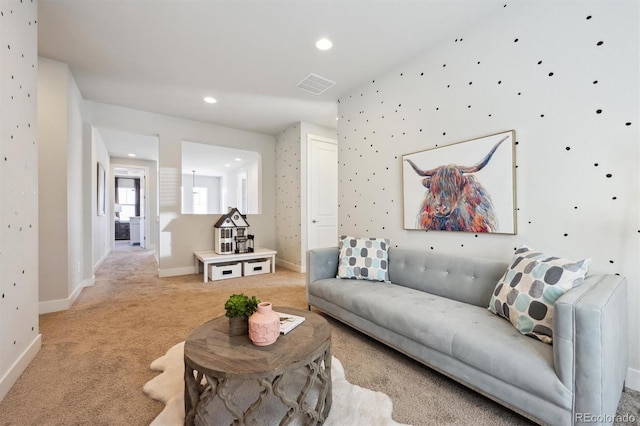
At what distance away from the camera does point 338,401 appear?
1.42 meters

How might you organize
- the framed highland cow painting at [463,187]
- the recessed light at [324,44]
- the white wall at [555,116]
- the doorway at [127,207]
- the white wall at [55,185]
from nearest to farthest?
the white wall at [555,116] → the framed highland cow painting at [463,187] → the recessed light at [324,44] → the white wall at [55,185] → the doorway at [127,207]

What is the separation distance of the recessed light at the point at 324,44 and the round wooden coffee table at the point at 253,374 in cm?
237

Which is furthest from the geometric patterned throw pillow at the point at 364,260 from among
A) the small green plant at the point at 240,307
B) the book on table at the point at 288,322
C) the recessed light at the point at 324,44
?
the recessed light at the point at 324,44

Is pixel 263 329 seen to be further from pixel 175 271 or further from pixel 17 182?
pixel 175 271

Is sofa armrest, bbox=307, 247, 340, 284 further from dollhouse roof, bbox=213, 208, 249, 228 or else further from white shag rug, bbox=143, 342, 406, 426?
dollhouse roof, bbox=213, 208, 249, 228

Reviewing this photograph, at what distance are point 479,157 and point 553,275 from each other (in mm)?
1061

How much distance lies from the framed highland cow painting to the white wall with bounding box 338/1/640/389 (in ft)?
0.23

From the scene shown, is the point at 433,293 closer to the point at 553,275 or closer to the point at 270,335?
the point at 553,275

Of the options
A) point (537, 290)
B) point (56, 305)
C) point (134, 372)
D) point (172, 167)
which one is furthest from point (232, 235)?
point (537, 290)

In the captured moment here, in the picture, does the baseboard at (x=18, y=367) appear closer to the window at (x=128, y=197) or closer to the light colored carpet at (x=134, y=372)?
the light colored carpet at (x=134, y=372)

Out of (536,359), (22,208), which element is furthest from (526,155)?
(22,208)

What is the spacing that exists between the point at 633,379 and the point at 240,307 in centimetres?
220

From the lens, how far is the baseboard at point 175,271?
4.20 m

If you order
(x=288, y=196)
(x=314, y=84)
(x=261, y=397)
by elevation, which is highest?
(x=314, y=84)
